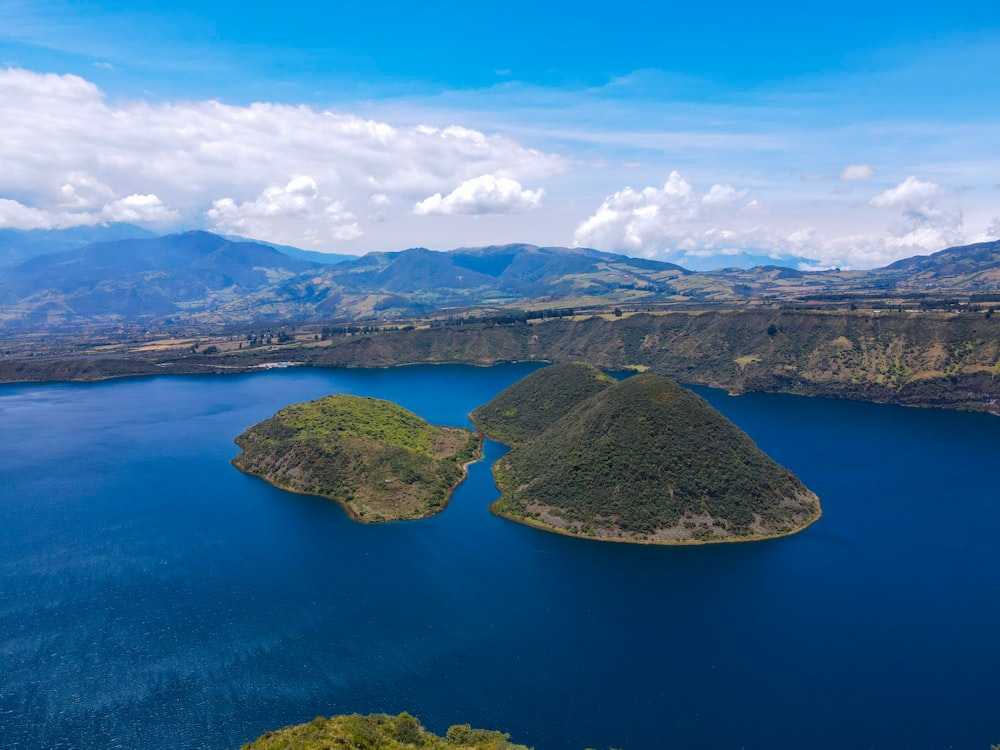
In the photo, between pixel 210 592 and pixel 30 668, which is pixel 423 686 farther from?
pixel 30 668

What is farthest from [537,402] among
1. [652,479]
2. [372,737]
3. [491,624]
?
[372,737]

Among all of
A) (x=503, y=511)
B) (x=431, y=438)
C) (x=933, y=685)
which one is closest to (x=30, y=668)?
(x=503, y=511)

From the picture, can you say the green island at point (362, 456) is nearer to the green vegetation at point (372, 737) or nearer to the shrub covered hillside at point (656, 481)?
the shrub covered hillside at point (656, 481)

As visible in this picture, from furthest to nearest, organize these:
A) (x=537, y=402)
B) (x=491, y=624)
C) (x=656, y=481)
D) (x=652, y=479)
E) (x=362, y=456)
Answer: (x=537, y=402), (x=362, y=456), (x=652, y=479), (x=656, y=481), (x=491, y=624)

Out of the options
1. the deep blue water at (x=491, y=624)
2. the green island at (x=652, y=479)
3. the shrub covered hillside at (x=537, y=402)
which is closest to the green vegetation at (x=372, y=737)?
the deep blue water at (x=491, y=624)

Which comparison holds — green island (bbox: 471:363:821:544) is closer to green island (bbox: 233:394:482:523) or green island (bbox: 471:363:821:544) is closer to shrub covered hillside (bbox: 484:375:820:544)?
shrub covered hillside (bbox: 484:375:820:544)

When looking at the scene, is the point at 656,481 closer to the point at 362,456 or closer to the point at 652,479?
the point at 652,479
